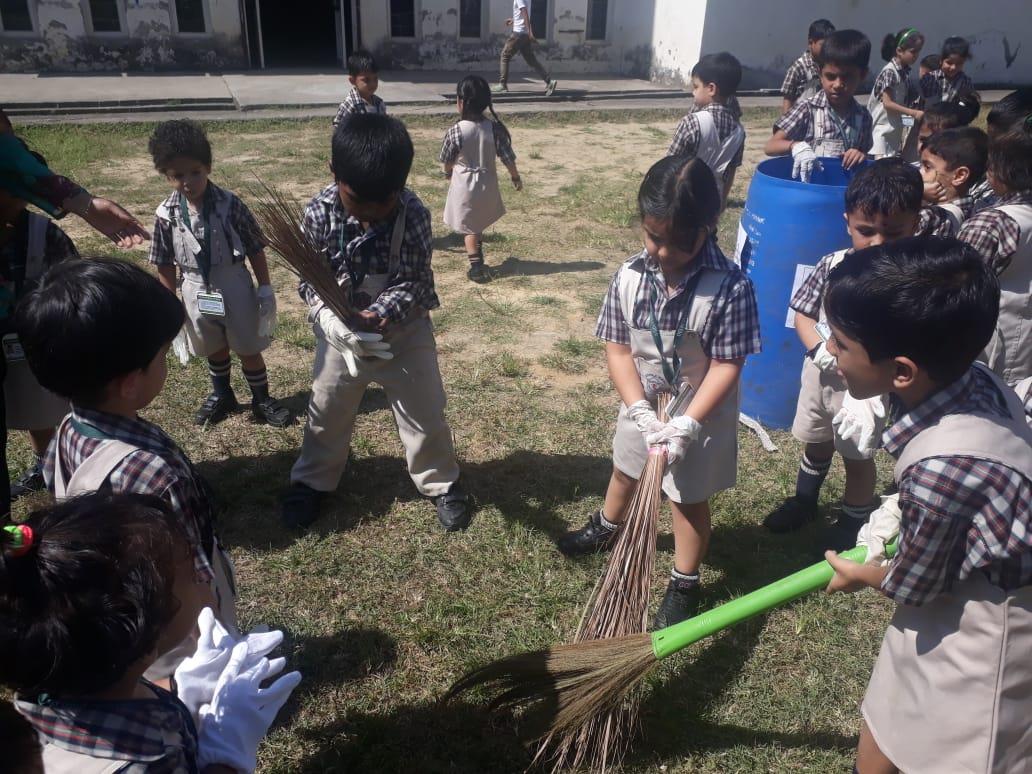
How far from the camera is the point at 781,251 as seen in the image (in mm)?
3941

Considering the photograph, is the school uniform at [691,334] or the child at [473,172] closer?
the school uniform at [691,334]

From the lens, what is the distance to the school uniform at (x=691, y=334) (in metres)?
2.61

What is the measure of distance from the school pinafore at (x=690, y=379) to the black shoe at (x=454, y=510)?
1.02m

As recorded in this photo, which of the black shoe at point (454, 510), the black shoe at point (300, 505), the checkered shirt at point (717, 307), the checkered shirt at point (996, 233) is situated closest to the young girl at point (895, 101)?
the checkered shirt at point (996, 233)

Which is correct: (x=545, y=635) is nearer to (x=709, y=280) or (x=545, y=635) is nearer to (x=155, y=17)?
(x=709, y=280)

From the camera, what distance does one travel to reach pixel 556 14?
54.1 feet

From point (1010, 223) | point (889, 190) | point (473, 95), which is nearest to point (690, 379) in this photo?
point (889, 190)

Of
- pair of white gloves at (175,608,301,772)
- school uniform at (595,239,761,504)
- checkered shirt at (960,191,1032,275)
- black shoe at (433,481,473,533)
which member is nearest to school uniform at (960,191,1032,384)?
checkered shirt at (960,191,1032,275)

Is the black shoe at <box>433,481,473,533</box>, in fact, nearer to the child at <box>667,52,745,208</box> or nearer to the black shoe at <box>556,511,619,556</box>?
the black shoe at <box>556,511,619,556</box>

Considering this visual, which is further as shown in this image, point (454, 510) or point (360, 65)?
point (360, 65)

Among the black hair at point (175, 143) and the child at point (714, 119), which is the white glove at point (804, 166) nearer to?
the child at point (714, 119)

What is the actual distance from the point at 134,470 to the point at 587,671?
1424 mm

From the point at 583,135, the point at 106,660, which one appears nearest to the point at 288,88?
the point at 583,135

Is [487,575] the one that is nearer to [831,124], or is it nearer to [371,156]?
[371,156]
